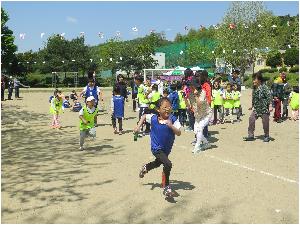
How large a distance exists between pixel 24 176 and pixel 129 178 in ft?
6.66

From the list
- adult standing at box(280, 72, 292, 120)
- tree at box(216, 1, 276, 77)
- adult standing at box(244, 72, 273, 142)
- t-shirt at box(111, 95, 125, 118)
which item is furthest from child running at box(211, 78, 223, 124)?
tree at box(216, 1, 276, 77)

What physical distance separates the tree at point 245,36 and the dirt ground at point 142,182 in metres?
42.2

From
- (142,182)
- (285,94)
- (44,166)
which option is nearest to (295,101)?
(285,94)

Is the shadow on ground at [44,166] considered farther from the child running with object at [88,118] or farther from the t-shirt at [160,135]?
the t-shirt at [160,135]

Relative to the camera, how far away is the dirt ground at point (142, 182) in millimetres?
6270

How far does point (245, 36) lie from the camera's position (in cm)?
5428

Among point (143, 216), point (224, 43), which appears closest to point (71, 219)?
point (143, 216)

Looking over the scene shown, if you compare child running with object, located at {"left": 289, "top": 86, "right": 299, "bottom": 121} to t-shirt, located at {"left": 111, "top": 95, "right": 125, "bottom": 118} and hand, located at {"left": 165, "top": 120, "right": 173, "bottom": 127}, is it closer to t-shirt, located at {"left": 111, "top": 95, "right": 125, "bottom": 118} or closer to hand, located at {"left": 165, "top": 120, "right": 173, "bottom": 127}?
t-shirt, located at {"left": 111, "top": 95, "right": 125, "bottom": 118}

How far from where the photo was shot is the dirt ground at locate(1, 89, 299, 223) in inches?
247

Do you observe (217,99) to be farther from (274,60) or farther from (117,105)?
(274,60)

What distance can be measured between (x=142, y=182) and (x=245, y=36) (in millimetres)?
48740

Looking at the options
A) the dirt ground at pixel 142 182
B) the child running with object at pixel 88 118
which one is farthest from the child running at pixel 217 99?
the child running with object at pixel 88 118

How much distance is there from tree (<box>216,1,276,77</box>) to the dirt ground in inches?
1663

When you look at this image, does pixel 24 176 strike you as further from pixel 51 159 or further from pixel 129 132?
pixel 129 132
